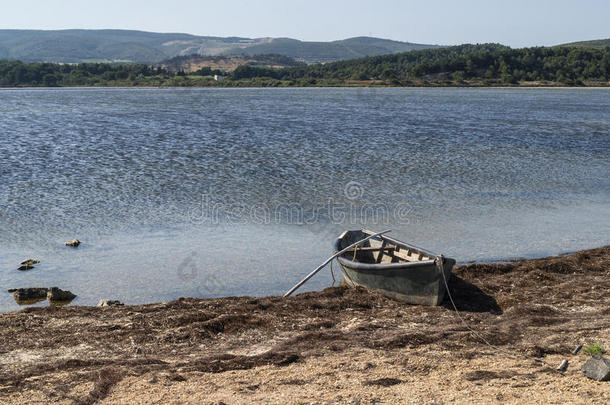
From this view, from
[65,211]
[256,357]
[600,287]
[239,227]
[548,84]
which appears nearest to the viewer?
[256,357]

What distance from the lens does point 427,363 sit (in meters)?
8.28

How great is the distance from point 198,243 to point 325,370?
8.20m

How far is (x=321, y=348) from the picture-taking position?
29.7 feet

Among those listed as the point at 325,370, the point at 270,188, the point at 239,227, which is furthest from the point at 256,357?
the point at 270,188

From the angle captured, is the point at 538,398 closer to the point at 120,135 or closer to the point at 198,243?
the point at 198,243

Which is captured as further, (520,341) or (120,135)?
(120,135)

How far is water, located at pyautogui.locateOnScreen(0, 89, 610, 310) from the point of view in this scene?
45.5 ft

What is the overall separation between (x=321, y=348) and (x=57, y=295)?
591cm

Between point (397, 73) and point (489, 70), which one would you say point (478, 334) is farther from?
point (397, 73)

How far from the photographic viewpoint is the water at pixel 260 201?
13.9 metres

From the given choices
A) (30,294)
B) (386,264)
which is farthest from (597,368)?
(30,294)

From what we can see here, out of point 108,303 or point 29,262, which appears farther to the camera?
point 29,262

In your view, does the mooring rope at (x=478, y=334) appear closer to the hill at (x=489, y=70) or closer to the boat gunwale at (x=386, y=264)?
the boat gunwale at (x=386, y=264)

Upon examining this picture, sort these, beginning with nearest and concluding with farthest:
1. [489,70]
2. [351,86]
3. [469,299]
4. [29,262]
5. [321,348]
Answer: [321,348]
[469,299]
[29,262]
[351,86]
[489,70]
